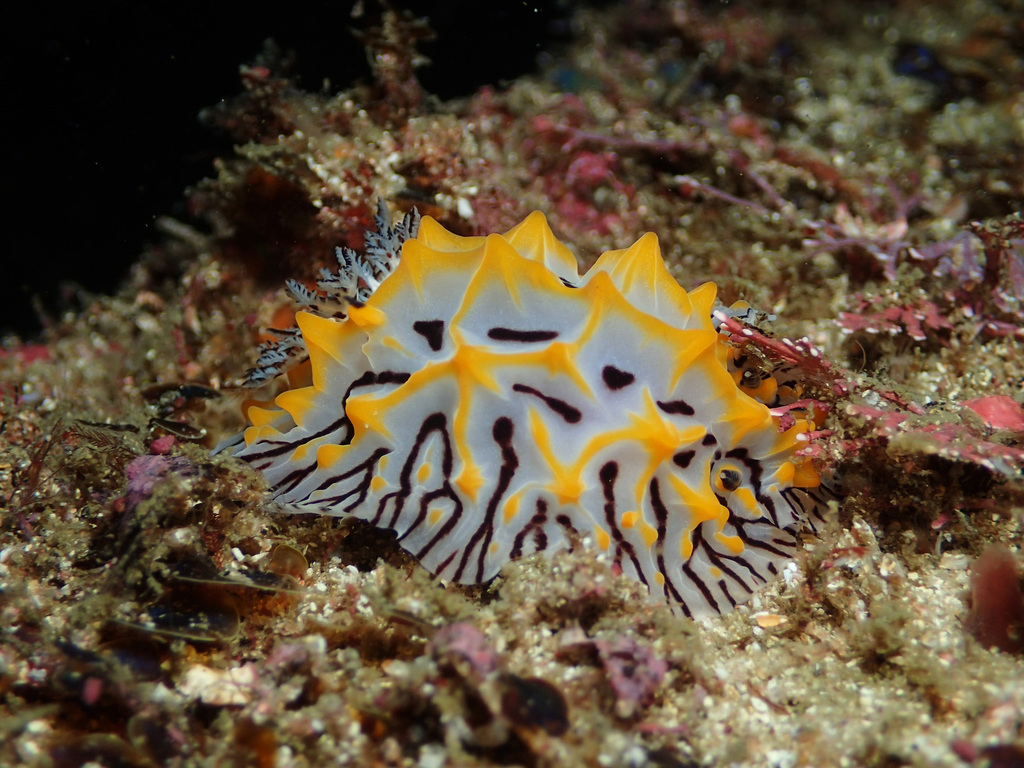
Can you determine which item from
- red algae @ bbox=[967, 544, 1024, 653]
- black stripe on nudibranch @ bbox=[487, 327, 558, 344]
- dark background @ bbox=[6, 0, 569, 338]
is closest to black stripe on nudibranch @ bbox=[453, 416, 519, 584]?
black stripe on nudibranch @ bbox=[487, 327, 558, 344]

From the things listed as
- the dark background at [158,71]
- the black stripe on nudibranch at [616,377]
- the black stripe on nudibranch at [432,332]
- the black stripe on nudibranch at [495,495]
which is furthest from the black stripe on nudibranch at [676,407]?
the dark background at [158,71]

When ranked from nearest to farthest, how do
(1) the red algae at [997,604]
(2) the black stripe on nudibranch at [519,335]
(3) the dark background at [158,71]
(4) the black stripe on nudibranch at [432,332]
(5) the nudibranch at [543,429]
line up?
(1) the red algae at [997,604] → (5) the nudibranch at [543,429] → (2) the black stripe on nudibranch at [519,335] → (4) the black stripe on nudibranch at [432,332] → (3) the dark background at [158,71]

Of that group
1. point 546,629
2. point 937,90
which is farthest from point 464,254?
point 937,90

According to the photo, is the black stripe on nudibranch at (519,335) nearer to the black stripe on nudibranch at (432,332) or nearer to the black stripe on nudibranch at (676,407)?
the black stripe on nudibranch at (432,332)

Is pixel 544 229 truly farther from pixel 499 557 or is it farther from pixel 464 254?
pixel 499 557

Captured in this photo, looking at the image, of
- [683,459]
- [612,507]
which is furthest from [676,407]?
[612,507]

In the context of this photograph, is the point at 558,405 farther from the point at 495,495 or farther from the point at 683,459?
the point at 683,459

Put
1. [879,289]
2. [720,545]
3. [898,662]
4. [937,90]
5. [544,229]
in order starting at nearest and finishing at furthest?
[898,662] < [720,545] < [544,229] < [879,289] < [937,90]

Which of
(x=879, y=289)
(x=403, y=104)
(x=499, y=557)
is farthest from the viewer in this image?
(x=403, y=104)
